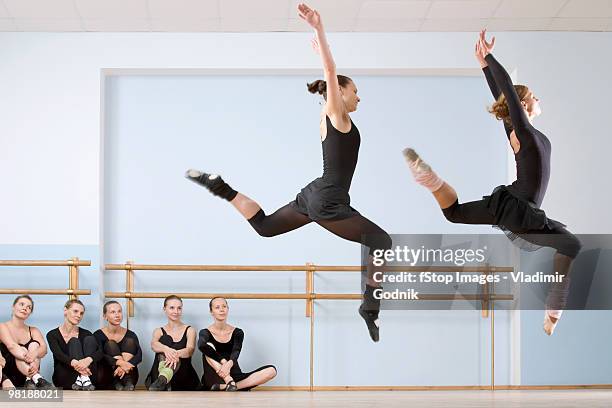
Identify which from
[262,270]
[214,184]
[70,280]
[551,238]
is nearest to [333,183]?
[214,184]

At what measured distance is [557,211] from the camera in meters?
7.16

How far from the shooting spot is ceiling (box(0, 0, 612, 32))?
6727 mm

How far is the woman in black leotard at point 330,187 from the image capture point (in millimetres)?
4910

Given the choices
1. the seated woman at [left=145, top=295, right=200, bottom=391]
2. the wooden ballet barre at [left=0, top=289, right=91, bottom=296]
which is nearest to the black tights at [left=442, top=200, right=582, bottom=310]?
the seated woman at [left=145, top=295, right=200, bottom=391]

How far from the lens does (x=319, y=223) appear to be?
17.0 ft

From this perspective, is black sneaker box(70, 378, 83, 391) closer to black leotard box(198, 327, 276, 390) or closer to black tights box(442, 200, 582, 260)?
black leotard box(198, 327, 276, 390)

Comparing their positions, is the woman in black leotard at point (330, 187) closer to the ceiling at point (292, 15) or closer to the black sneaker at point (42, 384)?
the ceiling at point (292, 15)

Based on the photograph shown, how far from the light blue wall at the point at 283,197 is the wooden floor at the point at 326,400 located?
778 mm

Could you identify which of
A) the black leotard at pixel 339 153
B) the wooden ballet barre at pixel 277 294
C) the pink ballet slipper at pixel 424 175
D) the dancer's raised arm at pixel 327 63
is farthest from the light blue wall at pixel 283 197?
the dancer's raised arm at pixel 327 63

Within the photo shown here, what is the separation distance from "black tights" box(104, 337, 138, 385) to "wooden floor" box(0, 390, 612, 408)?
1.65 feet

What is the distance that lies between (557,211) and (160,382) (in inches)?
123

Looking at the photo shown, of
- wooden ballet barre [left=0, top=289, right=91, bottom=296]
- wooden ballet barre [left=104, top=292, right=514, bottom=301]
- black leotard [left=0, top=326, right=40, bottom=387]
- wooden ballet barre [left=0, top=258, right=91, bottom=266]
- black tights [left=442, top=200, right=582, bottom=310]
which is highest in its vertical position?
black tights [left=442, top=200, right=582, bottom=310]

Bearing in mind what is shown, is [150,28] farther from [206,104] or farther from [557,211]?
[557,211]

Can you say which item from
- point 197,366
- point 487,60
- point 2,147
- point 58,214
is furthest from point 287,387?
point 487,60
